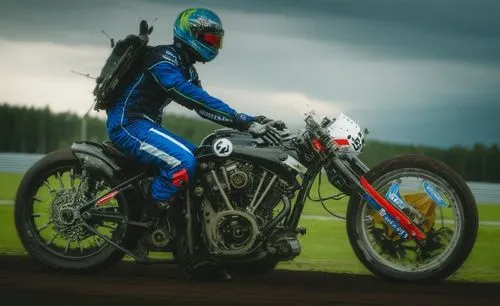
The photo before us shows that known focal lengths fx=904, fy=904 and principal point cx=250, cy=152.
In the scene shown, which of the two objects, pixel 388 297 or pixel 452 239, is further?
pixel 452 239

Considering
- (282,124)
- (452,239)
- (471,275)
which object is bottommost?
(471,275)

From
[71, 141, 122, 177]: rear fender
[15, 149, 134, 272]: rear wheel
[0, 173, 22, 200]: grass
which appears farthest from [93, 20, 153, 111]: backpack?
[0, 173, 22, 200]: grass

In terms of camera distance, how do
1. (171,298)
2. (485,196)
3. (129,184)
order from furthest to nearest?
(485,196)
(129,184)
(171,298)

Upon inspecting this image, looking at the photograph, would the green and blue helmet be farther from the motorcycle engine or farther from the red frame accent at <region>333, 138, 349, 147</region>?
the red frame accent at <region>333, 138, 349, 147</region>

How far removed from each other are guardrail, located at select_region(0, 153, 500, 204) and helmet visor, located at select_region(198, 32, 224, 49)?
44.8 feet

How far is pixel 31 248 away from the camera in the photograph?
7.45 meters

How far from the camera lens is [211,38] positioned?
23.7 feet

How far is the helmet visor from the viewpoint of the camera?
23.6 ft

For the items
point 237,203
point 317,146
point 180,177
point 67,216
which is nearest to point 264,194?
point 237,203

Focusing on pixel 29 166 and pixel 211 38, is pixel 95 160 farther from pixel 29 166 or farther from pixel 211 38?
pixel 29 166

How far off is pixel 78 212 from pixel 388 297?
2.60 m

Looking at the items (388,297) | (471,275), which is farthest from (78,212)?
(471,275)

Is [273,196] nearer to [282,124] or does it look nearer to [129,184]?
[282,124]

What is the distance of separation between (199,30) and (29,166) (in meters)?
15.3
